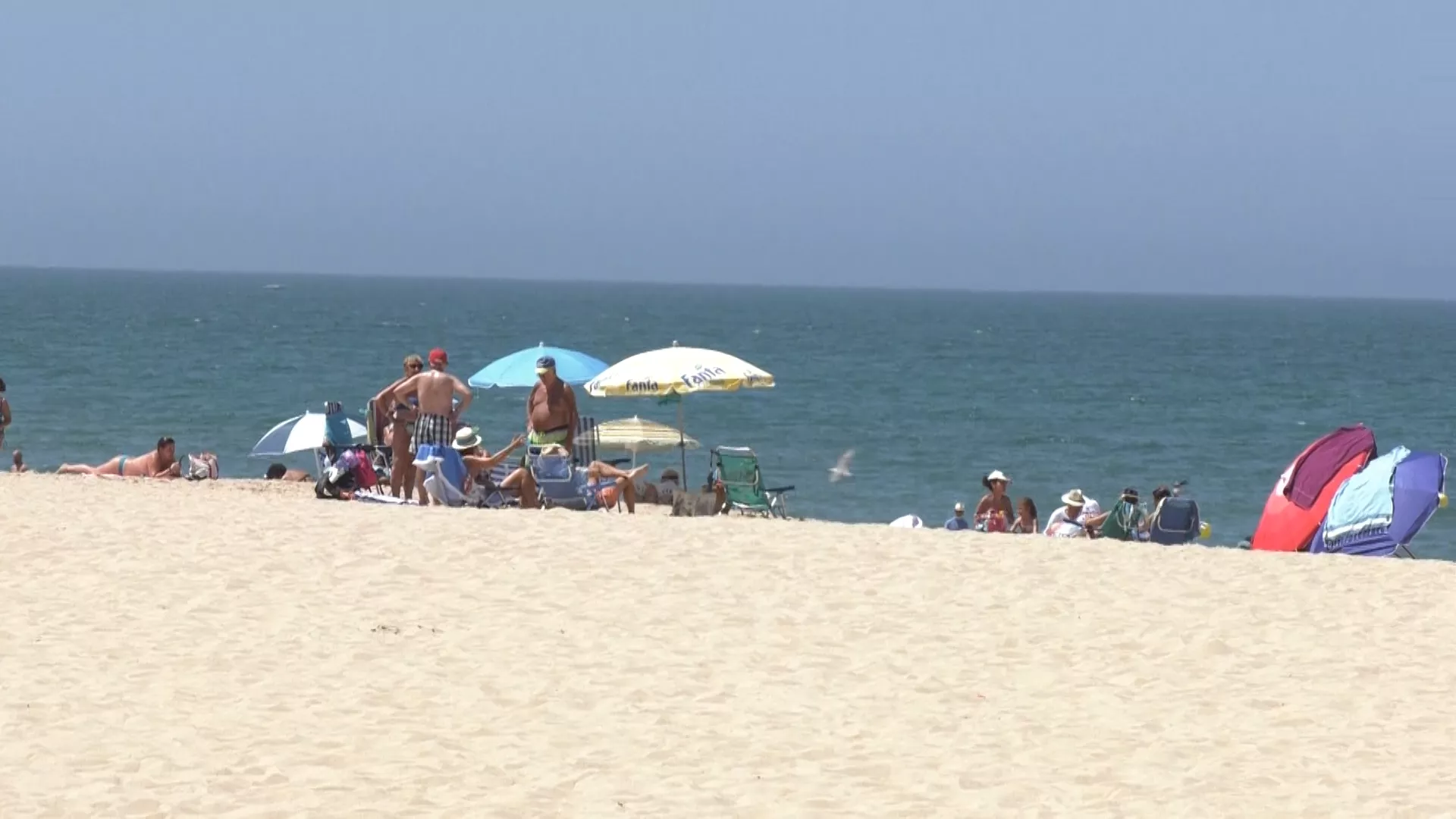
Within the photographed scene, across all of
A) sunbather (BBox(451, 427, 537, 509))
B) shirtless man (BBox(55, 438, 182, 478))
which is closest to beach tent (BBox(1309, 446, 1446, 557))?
sunbather (BBox(451, 427, 537, 509))

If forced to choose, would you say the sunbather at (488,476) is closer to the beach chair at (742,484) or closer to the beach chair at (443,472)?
the beach chair at (443,472)

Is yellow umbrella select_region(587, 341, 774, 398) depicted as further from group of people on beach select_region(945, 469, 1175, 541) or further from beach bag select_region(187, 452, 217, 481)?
beach bag select_region(187, 452, 217, 481)

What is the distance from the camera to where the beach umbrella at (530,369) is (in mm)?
14750

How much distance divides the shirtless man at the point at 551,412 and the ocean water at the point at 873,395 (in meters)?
8.72

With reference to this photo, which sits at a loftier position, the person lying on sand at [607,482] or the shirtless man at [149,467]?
the person lying on sand at [607,482]

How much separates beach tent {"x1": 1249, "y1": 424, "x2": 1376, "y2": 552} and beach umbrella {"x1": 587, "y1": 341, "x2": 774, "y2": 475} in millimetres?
3757

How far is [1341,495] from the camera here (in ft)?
39.9

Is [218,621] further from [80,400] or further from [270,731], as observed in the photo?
[80,400]

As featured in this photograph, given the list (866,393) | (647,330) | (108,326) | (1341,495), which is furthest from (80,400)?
(647,330)

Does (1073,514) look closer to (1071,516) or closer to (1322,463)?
(1071,516)

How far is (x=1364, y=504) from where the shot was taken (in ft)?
39.2

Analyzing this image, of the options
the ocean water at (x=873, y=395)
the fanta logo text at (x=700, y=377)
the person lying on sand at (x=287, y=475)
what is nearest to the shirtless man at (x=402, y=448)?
the fanta logo text at (x=700, y=377)

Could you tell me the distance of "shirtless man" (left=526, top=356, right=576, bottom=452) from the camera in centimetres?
1273

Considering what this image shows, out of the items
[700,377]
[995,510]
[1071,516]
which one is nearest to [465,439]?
[700,377]
